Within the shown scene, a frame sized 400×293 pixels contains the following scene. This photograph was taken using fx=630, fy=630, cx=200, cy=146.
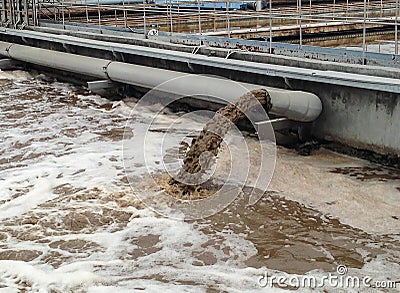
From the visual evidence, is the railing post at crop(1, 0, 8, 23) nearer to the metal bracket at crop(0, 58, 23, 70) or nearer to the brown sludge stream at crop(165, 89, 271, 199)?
the metal bracket at crop(0, 58, 23, 70)

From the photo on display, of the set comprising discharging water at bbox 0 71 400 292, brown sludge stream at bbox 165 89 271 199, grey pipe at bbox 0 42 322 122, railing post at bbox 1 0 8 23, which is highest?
railing post at bbox 1 0 8 23

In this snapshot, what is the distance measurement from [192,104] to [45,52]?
12.1 ft

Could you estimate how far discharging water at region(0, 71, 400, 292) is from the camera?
4391mm

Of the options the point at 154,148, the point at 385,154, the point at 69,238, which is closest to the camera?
the point at 69,238

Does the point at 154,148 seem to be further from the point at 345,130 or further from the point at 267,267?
the point at 267,267

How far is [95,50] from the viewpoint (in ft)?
35.2

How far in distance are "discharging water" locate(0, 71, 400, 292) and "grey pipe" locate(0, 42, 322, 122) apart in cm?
56

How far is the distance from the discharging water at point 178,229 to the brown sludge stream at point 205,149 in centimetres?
42

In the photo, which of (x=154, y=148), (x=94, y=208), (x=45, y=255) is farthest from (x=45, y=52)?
(x=45, y=255)

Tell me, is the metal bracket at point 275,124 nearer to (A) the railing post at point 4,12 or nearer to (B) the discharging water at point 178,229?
(B) the discharging water at point 178,229

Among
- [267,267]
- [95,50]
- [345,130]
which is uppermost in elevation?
[95,50]

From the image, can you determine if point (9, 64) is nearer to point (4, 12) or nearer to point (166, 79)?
point (4, 12)

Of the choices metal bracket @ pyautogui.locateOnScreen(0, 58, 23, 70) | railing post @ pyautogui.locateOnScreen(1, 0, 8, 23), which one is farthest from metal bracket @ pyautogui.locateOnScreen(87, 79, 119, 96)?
railing post @ pyautogui.locateOnScreen(1, 0, 8, 23)

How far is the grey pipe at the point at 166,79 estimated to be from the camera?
6.66 m
